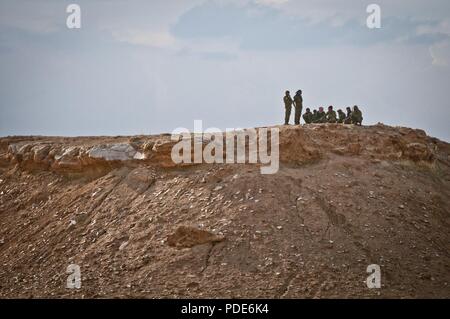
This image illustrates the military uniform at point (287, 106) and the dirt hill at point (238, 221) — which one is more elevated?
the military uniform at point (287, 106)

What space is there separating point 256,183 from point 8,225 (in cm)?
719

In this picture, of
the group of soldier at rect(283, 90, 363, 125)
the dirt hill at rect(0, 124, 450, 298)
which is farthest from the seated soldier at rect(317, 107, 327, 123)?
the dirt hill at rect(0, 124, 450, 298)

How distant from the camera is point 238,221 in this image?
1106cm

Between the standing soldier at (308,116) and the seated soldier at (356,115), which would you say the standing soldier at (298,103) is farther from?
the seated soldier at (356,115)

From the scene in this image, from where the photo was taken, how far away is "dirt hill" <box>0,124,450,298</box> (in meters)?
9.84

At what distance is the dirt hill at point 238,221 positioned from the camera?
984 centimetres

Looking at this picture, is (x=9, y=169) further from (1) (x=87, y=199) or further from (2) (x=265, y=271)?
(2) (x=265, y=271)

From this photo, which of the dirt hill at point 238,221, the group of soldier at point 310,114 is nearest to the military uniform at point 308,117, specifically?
the group of soldier at point 310,114

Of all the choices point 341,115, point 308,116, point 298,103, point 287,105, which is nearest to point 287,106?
point 287,105

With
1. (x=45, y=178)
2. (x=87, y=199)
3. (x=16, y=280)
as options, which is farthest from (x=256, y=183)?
(x=45, y=178)

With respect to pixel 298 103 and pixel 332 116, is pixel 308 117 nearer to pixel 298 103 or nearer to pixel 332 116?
pixel 298 103

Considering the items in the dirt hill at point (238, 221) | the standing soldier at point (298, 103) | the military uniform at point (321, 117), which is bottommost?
the dirt hill at point (238, 221)

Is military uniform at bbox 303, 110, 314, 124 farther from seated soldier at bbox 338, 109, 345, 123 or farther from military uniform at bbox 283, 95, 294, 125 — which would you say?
seated soldier at bbox 338, 109, 345, 123

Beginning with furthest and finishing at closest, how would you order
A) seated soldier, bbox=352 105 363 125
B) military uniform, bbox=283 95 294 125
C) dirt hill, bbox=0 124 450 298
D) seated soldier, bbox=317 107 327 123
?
seated soldier, bbox=317 107 327 123, military uniform, bbox=283 95 294 125, seated soldier, bbox=352 105 363 125, dirt hill, bbox=0 124 450 298
